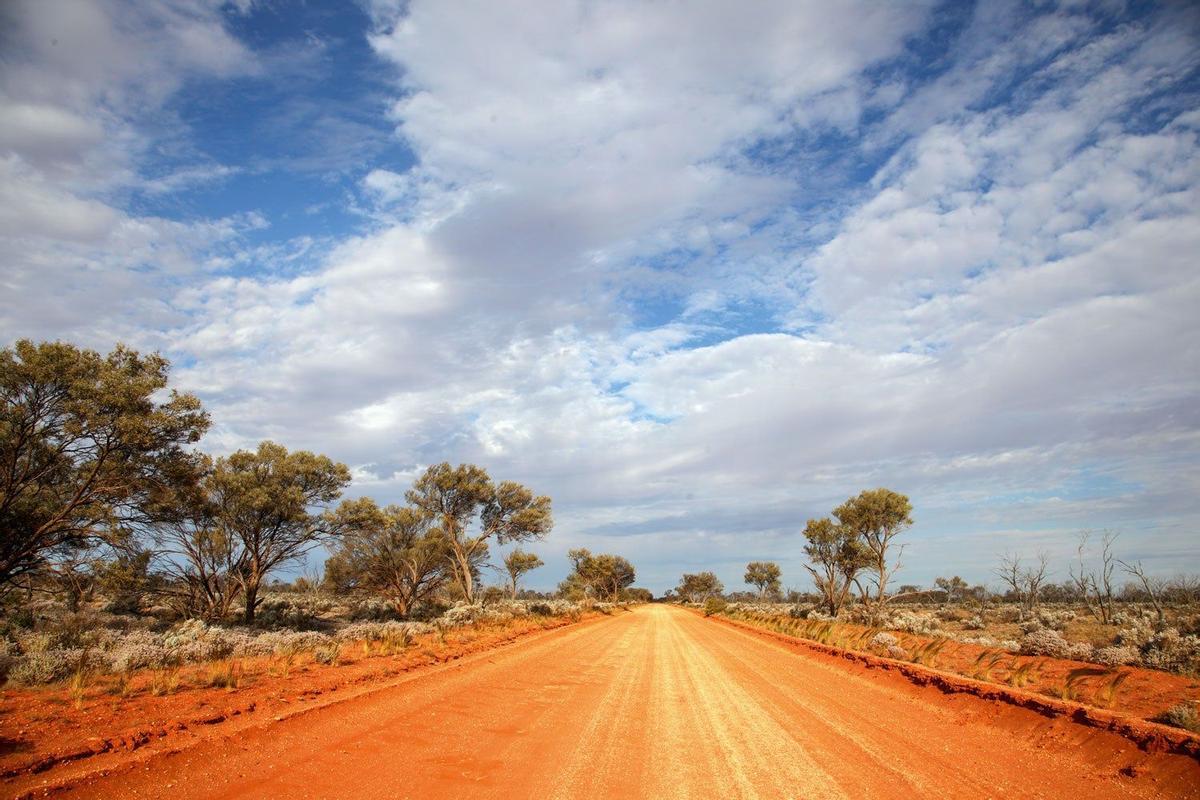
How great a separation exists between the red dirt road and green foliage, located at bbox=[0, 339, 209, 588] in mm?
11908

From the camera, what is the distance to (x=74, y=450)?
1572cm

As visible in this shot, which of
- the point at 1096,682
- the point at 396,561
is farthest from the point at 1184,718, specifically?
the point at 396,561

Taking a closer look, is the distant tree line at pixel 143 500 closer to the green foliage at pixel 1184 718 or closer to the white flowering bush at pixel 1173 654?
the green foliage at pixel 1184 718

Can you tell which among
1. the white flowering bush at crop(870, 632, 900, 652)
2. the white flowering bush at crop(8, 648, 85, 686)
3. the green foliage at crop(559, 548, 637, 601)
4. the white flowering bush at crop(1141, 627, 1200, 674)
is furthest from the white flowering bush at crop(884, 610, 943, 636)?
the green foliage at crop(559, 548, 637, 601)

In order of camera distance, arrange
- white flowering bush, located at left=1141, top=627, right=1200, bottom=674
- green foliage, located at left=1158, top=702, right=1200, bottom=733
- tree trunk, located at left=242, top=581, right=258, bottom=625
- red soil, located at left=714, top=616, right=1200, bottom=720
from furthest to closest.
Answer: tree trunk, located at left=242, top=581, right=258, bottom=625, white flowering bush, located at left=1141, top=627, right=1200, bottom=674, red soil, located at left=714, top=616, right=1200, bottom=720, green foliage, located at left=1158, top=702, right=1200, bottom=733

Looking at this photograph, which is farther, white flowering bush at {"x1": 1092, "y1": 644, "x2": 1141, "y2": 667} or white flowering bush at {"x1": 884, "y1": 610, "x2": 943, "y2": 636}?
white flowering bush at {"x1": 884, "y1": 610, "x2": 943, "y2": 636}

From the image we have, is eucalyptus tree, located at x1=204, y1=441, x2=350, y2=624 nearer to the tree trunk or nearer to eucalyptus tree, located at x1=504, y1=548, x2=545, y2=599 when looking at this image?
the tree trunk

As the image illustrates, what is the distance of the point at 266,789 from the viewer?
559 cm

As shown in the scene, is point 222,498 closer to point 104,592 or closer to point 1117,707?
point 104,592

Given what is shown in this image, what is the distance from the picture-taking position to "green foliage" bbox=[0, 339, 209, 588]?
14.7 meters

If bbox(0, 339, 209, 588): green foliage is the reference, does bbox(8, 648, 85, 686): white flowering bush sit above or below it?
below

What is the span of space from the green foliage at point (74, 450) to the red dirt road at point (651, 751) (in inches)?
469

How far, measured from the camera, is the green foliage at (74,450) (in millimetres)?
14695

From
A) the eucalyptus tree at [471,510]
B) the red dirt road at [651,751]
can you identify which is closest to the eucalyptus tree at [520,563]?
the eucalyptus tree at [471,510]
